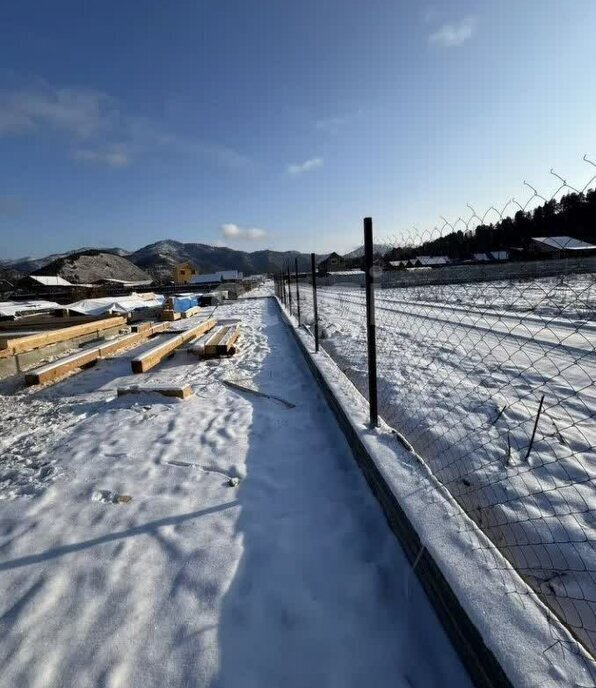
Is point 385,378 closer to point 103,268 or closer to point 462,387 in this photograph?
point 462,387

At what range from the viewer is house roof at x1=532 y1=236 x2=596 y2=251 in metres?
2.41

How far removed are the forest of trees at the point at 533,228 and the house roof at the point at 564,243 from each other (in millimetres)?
37

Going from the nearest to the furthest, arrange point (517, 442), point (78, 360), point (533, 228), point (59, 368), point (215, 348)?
point (533, 228), point (517, 442), point (59, 368), point (78, 360), point (215, 348)

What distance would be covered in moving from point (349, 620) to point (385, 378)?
3830mm

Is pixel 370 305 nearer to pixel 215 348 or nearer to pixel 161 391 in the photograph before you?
pixel 161 391

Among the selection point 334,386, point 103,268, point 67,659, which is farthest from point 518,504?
point 103,268

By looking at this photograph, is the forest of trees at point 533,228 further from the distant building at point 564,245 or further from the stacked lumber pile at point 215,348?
the stacked lumber pile at point 215,348

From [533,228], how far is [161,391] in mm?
4507

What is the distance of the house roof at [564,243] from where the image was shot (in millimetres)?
2412

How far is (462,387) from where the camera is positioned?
476 cm

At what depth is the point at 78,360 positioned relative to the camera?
677cm

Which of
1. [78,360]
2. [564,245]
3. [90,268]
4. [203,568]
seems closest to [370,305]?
[564,245]

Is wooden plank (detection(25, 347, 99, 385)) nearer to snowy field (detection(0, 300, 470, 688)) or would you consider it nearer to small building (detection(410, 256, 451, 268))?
snowy field (detection(0, 300, 470, 688))

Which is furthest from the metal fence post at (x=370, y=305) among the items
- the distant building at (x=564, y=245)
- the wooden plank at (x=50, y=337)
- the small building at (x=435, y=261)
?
the wooden plank at (x=50, y=337)
